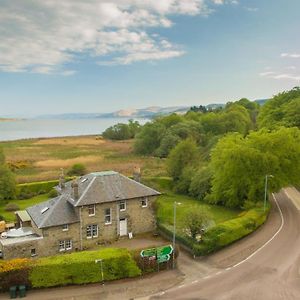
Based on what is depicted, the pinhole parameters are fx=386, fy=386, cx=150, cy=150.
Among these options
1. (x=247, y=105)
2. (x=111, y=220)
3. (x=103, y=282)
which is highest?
(x=247, y=105)

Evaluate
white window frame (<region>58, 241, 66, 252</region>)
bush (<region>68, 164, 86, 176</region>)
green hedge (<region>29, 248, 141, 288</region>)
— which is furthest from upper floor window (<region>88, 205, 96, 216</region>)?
bush (<region>68, 164, 86, 176</region>)

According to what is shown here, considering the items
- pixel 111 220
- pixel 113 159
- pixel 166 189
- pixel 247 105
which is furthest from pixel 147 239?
pixel 247 105

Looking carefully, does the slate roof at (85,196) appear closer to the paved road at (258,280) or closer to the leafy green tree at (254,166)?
the leafy green tree at (254,166)

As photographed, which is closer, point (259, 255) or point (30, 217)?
point (259, 255)

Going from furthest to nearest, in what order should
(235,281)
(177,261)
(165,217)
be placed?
(165,217) → (177,261) → (235,281)

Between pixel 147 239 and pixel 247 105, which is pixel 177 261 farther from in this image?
pixel 247 105

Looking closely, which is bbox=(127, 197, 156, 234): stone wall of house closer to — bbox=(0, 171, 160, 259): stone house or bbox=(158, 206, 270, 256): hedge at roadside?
bbox=(0, 171, 160, 259): stone house
